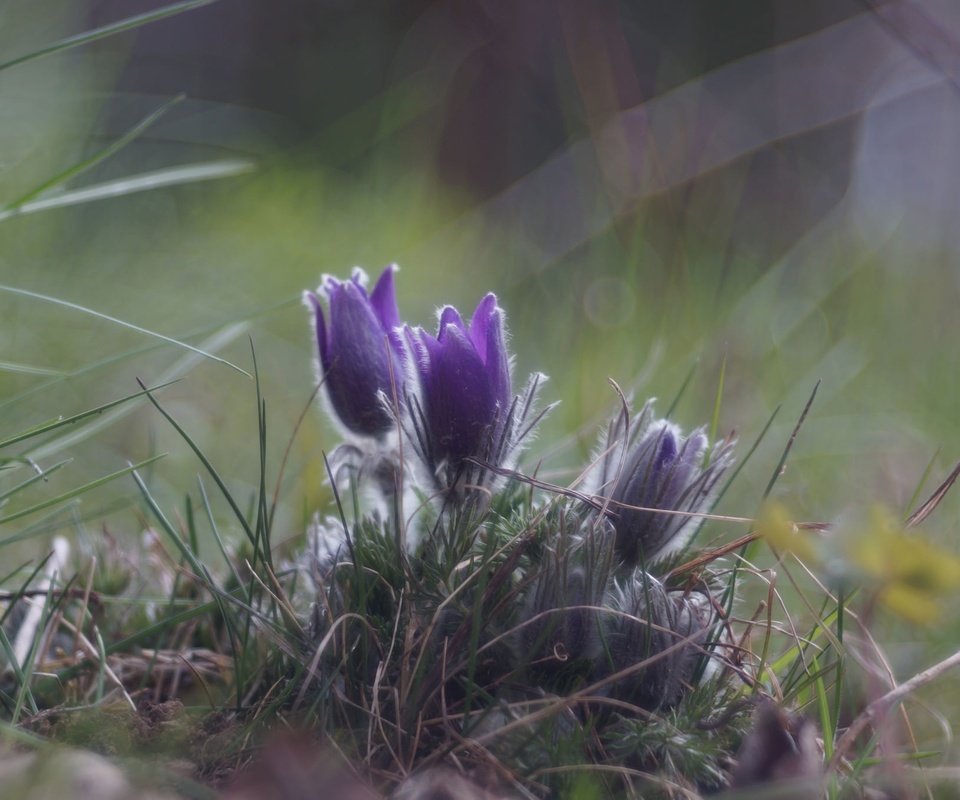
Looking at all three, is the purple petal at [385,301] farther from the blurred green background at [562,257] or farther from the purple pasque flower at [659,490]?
the purple pasque flower at [659,490]

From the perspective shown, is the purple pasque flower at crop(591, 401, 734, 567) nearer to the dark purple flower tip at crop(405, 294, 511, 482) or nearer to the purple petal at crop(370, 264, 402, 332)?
the dark purple flower tip at crop(405, 294, 511, 482)

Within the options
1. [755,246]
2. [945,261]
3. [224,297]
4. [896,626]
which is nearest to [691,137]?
[755,246]

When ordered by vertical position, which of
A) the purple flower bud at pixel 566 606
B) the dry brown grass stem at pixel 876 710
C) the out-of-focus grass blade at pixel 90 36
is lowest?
the dry brown grass stem at pixel 876 710

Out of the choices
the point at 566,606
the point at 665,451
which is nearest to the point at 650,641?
the point at 566,606

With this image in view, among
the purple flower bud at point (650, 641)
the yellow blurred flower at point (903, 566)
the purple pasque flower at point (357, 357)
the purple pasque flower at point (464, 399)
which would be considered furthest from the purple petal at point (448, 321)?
the yellow blurred flower at point (903, 566)

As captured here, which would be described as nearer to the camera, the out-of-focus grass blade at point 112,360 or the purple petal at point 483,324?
the purple petal at point 483,324

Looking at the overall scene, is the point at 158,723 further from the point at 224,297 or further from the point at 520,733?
the point at 224,297

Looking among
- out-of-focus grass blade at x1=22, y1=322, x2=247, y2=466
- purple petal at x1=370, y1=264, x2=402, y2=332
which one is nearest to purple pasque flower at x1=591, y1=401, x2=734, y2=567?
purple petal at x1=370, y1=264, x2=402, y2=332

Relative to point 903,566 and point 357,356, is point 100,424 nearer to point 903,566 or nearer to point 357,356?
point 357,356
